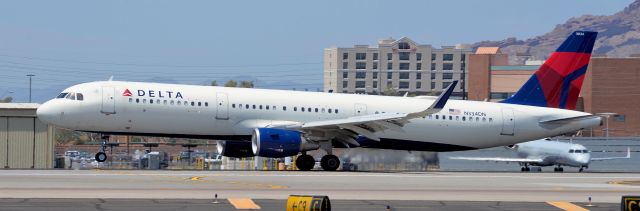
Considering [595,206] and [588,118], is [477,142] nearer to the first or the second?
[588,118]

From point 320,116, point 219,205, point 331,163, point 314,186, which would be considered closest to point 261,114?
point 320,116

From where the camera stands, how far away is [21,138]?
175 feet

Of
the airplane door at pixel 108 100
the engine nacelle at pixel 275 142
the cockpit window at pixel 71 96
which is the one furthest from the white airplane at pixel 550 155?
the cockpit window at pixel 71 96

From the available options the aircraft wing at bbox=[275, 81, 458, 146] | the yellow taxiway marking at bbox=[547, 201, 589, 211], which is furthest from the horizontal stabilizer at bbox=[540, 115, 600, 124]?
the yellow taxiway marking at bbox=[547, 201, 589, 211]

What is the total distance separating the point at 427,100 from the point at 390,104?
192cm

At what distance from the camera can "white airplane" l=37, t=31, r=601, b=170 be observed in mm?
45250

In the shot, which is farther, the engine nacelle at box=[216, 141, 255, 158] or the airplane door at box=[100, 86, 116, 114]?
the engine nacelle at box=[216, 141, 255, 158]

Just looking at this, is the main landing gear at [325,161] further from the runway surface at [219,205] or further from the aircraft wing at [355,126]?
the runway surface at [219,205]

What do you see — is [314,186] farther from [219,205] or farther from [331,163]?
[331,163]

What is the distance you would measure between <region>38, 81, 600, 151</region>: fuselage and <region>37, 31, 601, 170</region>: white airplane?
0.12ft

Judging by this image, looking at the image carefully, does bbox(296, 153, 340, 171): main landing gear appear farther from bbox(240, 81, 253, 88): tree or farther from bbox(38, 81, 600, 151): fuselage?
bbox(240, 81, 253, 88): tree

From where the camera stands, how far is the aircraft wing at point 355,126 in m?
45.1

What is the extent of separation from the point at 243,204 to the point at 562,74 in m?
24.8

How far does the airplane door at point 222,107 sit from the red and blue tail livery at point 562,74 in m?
11.9
